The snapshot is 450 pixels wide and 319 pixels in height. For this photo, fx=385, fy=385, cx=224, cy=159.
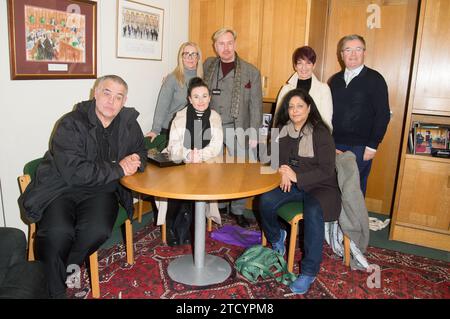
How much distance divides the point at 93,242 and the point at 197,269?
0.73 metres

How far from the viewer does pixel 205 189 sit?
1938 millimetres

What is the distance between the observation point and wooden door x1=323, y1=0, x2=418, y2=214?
3.40 metres

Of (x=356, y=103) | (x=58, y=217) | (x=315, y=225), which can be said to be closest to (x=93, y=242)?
(x=58, y=217)

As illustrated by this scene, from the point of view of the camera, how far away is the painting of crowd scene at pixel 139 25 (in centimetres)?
307

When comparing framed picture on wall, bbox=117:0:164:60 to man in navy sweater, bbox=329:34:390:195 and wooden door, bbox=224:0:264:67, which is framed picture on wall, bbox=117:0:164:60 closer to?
wooden door, bbox=224:0:264:67

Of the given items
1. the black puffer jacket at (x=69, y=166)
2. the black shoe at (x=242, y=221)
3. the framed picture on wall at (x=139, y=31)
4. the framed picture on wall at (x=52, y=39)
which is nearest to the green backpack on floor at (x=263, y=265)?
the black shoe at (x=242, y=221)

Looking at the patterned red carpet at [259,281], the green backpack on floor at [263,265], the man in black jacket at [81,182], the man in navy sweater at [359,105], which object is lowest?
the patterned red carpet at [259,281]

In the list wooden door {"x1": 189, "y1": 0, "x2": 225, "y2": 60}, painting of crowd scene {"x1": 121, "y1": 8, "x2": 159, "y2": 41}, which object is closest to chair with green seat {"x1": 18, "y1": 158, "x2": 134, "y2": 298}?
painting of crowd scene {"x1": 121, "y1": 8, "x2": 159, "y2": 41}

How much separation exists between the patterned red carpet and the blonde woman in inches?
41.8

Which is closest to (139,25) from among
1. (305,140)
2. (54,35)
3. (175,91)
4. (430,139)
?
(175,91)

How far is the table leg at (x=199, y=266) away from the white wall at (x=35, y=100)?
1083 mm

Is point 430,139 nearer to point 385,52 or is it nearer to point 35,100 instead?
point 385,52

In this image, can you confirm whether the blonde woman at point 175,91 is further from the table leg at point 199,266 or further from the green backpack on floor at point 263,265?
the green backpack on floor at point 263,265

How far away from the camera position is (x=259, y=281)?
2430 mm
